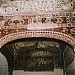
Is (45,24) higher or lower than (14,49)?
lower

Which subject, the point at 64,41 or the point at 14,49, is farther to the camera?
the point at 14,49

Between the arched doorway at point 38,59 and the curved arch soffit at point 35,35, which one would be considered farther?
the arched doorway at point 38,59

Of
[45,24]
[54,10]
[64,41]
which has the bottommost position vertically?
[64,41]

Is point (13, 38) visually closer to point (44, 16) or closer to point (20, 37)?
point (20, 37)

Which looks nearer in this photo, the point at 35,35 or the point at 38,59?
the point at 35,35

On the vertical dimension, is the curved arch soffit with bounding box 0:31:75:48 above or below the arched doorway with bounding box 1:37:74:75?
below

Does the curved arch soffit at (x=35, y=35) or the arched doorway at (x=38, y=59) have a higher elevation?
the arched doorway at (x=38, y=59)

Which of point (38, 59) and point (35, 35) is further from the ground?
point (38, 59)

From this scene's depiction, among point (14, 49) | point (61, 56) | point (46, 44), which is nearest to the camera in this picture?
point (46, 44)

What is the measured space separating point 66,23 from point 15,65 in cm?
698

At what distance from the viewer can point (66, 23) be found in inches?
275

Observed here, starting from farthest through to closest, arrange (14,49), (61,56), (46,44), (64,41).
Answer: (61,56) → (14,49) → (46,44) → (64,41)

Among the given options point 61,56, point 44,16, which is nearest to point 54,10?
point 44,16

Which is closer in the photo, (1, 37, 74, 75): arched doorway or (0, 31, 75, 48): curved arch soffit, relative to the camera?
(0, 31, 75, 48): curved arch soffit
